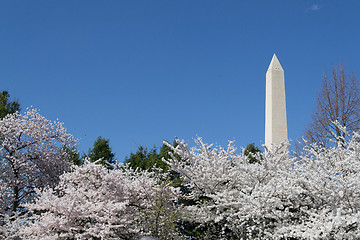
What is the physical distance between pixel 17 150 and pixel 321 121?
10.1 metres

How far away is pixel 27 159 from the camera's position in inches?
295

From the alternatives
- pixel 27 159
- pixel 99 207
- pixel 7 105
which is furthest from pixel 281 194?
pixel 7 105

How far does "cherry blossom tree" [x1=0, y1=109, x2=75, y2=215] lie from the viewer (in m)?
7.37

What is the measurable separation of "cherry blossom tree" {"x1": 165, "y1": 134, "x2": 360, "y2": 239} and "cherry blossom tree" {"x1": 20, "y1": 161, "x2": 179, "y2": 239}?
65 centimetres

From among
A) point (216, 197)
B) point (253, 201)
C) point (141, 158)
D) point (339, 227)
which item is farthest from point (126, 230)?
point (141, 158)

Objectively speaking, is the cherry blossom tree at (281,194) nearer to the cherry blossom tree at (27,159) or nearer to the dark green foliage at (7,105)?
the cherry blossom tree at (27,159)

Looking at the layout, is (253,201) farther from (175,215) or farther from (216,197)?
(175,215)

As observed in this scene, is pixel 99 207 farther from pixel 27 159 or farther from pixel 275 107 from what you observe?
pixel 275 107

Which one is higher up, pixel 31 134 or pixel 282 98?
pixel 282 98

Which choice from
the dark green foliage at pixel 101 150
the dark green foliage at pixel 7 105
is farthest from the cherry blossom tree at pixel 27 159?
the dark green foliage at pixel 7 105

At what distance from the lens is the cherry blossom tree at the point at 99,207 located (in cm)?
505

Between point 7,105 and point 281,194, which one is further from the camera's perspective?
point 7,105

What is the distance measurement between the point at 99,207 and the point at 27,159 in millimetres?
3310

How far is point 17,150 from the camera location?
7578mm
